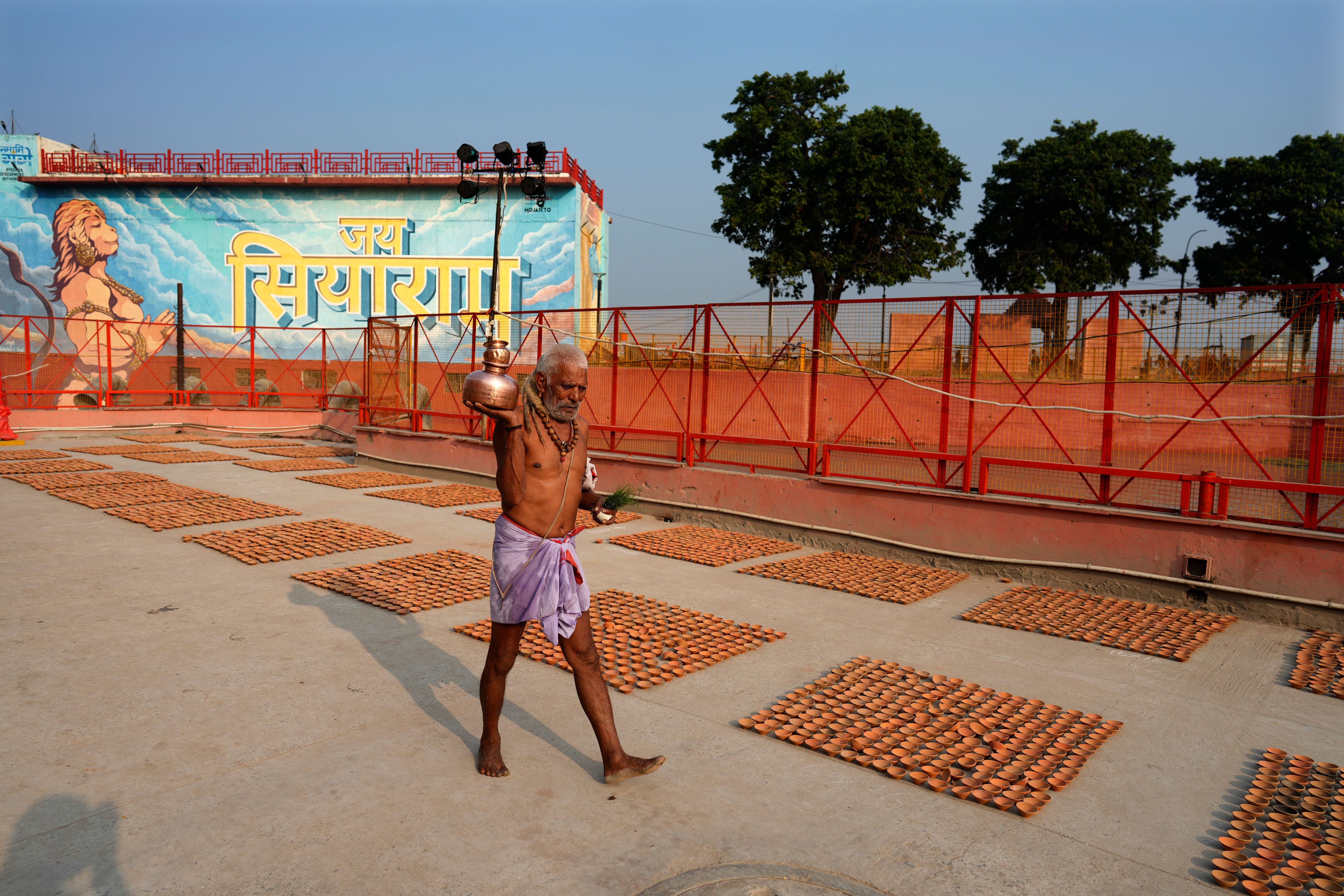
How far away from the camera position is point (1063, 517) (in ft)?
26.9

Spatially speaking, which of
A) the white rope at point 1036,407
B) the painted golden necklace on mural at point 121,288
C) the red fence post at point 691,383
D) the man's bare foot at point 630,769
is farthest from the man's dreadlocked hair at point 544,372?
the painted golden necklace on mural at point 121,288

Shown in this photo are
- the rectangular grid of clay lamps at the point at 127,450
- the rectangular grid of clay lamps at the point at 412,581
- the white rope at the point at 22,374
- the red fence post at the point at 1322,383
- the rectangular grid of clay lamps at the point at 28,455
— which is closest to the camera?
the rectangular grid of clay lamps at the point at 412,581

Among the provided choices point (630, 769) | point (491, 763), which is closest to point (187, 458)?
point (491, 763)

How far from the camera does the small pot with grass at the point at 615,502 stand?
4.03 m

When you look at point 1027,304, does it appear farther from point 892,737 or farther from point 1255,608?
point 892,737

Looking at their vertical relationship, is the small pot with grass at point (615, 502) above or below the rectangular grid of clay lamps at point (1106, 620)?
above

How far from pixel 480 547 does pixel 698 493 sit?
3266mm

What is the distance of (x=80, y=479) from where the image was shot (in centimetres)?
1284

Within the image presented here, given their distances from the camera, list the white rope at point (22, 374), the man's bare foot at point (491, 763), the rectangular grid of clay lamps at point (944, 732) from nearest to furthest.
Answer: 1. the man's bare foot at point (491, 763)
2. the rectangular grid of clay lamps at point (944, 732)
3. the white rope at point (22, 374)

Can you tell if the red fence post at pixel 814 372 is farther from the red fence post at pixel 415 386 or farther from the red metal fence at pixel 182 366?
the red metal fence at pixel 182 366

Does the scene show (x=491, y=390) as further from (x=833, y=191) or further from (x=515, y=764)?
(x=833, y=191)

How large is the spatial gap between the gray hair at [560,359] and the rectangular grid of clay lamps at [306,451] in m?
15.6

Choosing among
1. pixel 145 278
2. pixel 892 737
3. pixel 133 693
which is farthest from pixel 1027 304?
pixel 145 278

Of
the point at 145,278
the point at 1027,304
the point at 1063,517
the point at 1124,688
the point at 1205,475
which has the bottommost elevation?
the point at 1124,688
